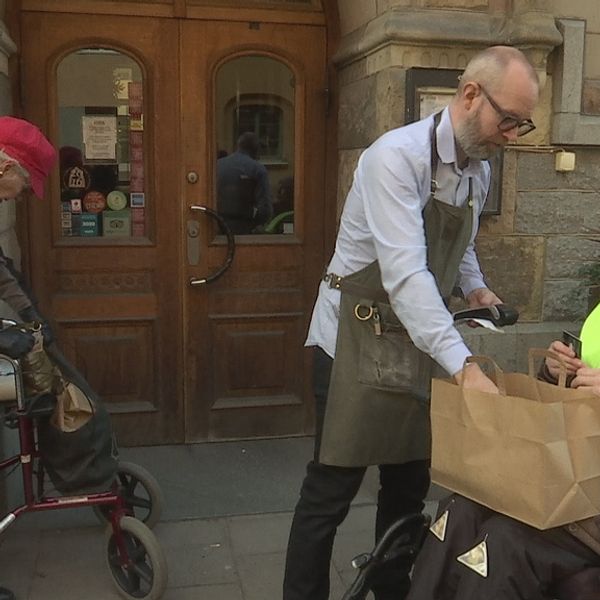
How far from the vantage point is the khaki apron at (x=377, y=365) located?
249 cm

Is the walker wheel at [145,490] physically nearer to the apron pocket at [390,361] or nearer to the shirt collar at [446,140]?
the apron pocket at [390,361]

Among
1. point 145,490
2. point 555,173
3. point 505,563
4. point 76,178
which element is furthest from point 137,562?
point 555,173

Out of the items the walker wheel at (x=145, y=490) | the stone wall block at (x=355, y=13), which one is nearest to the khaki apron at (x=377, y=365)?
the walker wheel at (x=145, y=490)

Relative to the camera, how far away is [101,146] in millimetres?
4254

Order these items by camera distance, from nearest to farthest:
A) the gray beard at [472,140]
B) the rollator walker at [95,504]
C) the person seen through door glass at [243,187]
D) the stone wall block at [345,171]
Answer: the gray beard at [472,140] < the rollator walker at [95,504] < the stone wall block at [345,171] < the person seen through door glass at [243,187]

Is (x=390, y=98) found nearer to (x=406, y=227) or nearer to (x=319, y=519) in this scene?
(x=406, y=227)

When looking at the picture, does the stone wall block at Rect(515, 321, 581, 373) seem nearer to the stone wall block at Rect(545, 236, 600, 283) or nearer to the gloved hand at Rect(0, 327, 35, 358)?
the stone wall block at Rect(545, 236, 600, 283)

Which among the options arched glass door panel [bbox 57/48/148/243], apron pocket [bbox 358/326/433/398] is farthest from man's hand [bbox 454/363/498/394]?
arched glass door panel [bbox 57/48/148/243]

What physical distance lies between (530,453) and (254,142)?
2880mm

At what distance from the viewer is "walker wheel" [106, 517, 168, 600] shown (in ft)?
9.82

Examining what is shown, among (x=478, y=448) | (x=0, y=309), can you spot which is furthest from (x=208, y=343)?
(x=478, y=448)

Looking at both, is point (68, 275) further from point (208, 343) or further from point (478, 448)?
point (478, 448)

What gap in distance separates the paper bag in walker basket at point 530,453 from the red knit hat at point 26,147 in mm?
1604

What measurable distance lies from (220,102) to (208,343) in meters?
1.24
